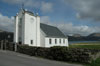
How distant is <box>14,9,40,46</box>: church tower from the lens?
27703 millimetres

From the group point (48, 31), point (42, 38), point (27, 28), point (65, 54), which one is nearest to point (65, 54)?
point (65, 54)

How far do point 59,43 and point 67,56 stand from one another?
2366cm

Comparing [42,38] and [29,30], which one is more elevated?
[29,30]

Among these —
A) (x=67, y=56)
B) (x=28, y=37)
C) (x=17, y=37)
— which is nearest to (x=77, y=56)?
(x=67, y=56)

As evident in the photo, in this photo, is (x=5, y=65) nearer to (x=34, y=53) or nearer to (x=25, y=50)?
(x=34, y=53)

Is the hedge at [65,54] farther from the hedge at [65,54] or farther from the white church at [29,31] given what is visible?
the white church at [29,31]

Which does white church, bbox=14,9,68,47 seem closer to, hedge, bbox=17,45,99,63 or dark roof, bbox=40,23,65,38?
dark roof, bbox=40,23,65,38

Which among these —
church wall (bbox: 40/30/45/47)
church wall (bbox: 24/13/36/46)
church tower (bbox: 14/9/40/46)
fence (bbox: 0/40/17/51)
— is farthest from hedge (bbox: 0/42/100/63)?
church wall (bbox: 40/30/45/47)

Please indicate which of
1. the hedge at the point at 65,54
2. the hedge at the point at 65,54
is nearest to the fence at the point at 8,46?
the hedge at the point at 65,54

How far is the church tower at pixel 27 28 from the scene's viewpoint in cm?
2770

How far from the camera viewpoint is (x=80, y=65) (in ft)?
41.5

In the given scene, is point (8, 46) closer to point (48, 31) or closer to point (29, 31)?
point (29, 31)

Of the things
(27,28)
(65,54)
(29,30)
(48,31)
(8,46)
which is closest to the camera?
(65,54)

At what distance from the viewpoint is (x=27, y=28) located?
28.0m
